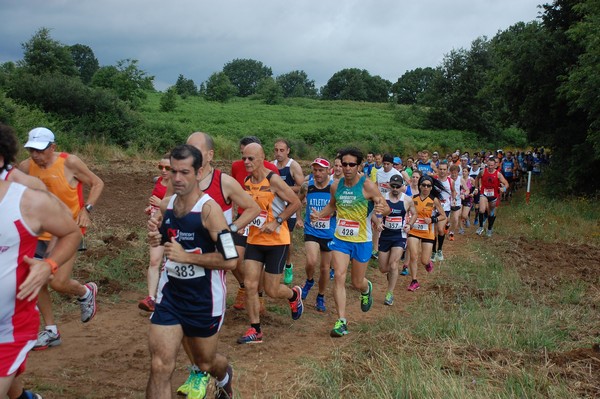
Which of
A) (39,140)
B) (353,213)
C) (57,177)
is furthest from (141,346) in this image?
(353,213)

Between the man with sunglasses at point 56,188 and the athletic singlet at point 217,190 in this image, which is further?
the man with sunglasses at point 56,188

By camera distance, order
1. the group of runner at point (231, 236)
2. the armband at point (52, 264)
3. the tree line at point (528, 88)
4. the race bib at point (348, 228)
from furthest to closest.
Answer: the tree line at point (528, 88)
the race bib at point (348, 228)
the group of runner at point (231, 236)
the armband at point (52, 264)

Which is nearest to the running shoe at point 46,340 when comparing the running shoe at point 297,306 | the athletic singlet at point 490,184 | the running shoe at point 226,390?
the running shoe at point 226,390

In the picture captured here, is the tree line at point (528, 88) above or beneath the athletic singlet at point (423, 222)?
above

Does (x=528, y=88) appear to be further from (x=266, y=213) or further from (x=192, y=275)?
(x=192, y=275)

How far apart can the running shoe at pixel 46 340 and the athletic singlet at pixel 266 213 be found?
2435mm

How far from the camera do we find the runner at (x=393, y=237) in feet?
30.3

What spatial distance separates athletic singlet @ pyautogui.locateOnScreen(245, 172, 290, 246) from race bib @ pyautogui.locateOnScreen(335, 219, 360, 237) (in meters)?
0.73

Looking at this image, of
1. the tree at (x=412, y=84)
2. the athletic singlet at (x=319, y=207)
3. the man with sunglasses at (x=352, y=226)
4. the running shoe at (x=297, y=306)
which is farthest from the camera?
the tree at (x=412, y=84)

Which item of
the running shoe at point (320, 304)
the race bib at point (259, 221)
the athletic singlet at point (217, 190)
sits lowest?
the running shoe at point (320, 304)

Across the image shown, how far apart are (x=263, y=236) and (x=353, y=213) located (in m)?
1.26

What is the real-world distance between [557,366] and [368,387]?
177cm

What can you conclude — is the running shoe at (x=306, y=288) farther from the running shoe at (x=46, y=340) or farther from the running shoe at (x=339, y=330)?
the running shoe at (x=46, y=340)

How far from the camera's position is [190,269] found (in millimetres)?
4277
